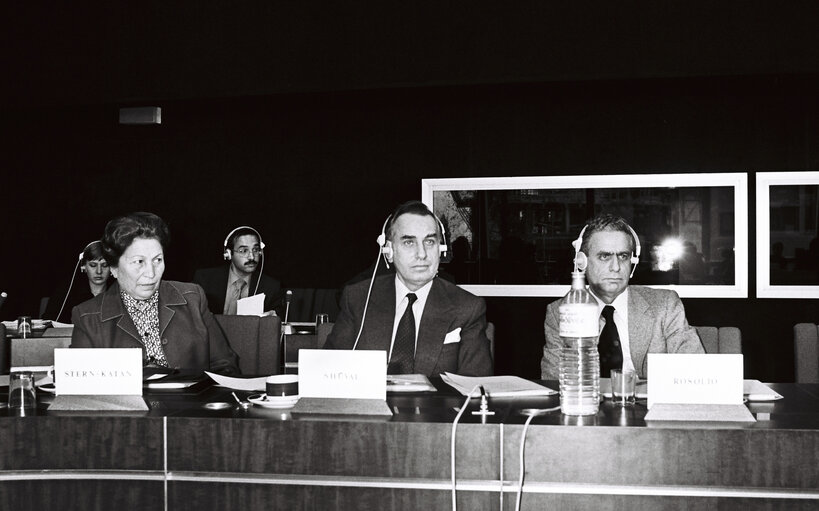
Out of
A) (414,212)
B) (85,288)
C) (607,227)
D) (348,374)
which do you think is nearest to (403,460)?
(348,374)

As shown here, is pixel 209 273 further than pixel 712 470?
Yes

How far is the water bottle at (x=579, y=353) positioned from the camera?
171 cm

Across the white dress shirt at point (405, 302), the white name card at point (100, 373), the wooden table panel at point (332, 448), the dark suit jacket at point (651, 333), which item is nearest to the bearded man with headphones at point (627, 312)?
the dark suit jacket at point (651, 333)

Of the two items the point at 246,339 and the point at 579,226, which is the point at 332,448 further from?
the point at 579,226

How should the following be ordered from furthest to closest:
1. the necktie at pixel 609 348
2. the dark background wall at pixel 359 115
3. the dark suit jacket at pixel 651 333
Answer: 1. the dark background wall at pixel 359 115
2. the dark suit jacket at pixel 651 333
3. the necktie at pixel 609 348

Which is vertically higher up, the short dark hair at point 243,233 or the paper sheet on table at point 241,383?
the short dark hair at point 243,233

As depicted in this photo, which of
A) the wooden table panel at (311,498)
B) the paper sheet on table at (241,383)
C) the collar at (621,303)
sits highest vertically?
the collar at (621,303)

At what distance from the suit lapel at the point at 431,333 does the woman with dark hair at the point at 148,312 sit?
0.65 metres

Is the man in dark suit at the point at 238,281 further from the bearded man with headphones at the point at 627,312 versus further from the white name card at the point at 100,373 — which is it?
the white name card at the point at 100,373

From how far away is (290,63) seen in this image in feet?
16.6

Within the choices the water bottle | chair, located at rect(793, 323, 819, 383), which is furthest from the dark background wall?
the water bottle

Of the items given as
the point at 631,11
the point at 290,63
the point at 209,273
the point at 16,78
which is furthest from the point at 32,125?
the point at 631,11

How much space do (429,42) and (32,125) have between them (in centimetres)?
366

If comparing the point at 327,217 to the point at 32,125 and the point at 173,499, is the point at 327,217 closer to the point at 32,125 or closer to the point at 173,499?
the point at 32,125
